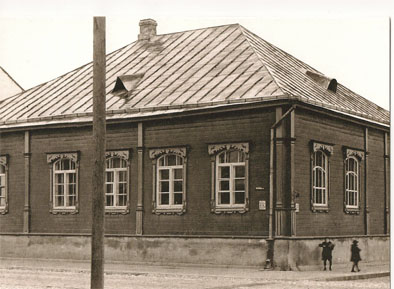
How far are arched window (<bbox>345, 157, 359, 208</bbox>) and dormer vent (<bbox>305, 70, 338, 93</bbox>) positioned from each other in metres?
2.31

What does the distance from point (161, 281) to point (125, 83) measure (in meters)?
9.53

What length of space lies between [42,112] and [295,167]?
9.76m

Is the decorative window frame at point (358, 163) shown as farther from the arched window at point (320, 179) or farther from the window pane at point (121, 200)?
the window pane at point (121, 200)

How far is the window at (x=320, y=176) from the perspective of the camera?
25453mm

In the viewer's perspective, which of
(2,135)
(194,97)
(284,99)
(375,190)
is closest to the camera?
(284,99)

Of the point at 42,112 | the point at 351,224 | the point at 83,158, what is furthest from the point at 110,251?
the point at 351,224

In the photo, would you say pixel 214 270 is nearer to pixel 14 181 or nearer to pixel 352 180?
pixel 352 180

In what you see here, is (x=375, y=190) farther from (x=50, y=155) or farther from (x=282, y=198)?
(x=50, y=155)

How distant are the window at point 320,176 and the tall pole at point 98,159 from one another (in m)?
10.8

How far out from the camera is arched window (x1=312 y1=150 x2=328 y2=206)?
25.5 m

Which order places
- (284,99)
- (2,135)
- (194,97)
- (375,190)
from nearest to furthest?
(284,99)
(194,97)
(375,190)
(2,135)

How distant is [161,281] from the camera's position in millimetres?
20406

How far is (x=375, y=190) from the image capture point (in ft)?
92.1

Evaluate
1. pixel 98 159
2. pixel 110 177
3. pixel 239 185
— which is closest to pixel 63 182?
pixel 110 177
